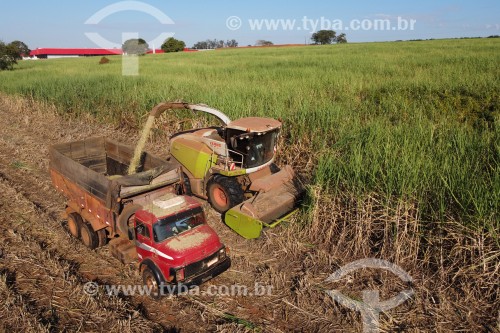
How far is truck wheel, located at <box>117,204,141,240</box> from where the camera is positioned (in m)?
4.91

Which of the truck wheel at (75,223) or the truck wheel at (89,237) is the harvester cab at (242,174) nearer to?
the truck wheel at (89,237)

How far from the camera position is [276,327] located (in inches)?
156

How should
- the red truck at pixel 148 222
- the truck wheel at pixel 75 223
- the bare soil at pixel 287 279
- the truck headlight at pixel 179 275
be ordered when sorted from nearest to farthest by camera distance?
the bare soil at pixel 287 279
the truck headlight at pixel 179 275
the red truck at pixel 148 222
the truck wheel at pixel 75 223

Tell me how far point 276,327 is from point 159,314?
1418mm

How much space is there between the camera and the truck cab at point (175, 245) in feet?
14.1

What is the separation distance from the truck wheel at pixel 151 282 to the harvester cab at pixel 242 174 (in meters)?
1.72

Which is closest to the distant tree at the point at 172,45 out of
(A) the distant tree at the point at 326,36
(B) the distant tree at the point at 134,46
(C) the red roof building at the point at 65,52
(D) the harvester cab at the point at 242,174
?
(C) the red roof building at the point at 65,52

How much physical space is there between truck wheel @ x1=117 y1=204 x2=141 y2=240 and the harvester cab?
160cm

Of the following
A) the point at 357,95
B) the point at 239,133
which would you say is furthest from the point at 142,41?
the point at 239,133

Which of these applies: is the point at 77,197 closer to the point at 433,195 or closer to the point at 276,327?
the point at 276,327

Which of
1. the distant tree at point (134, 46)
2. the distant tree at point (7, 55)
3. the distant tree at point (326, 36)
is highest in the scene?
the distant tree at point (326, 36)

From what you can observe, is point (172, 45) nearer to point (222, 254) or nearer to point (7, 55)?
point (7, 55)

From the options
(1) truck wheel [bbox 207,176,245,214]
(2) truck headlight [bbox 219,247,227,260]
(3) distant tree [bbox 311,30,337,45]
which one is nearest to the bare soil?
(2) truck headlight [bbox 219,247,227,260]

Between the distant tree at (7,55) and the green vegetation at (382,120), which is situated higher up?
the distant tree at (7,55)
